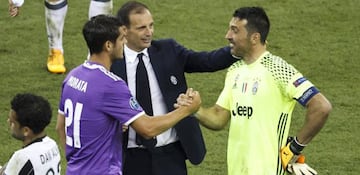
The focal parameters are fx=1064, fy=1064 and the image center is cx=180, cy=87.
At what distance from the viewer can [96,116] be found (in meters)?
6.11

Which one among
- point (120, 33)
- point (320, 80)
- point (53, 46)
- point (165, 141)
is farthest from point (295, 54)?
point (120, 33)

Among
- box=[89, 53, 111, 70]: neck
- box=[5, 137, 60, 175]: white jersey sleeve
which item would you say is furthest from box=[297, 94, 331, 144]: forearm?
box=[5, 137, 60, 175]: white jersey sleeve

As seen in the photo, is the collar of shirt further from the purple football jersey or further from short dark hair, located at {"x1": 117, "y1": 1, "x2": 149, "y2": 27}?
the purple football jersey

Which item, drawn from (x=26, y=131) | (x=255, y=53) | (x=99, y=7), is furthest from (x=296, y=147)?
(x=99, y=7)

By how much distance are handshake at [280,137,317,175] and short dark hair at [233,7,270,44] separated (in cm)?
67

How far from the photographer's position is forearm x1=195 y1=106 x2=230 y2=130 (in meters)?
6.64

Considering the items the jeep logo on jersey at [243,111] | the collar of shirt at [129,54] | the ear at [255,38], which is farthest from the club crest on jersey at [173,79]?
the ear at [255,38]

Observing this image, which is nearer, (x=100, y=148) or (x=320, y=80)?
(x=100, y=148)

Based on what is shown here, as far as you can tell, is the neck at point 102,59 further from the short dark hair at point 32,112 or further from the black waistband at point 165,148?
the black waistband at point 165,148

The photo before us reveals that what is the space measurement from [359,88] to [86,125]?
5.70m

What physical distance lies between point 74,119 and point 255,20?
50.4 inches

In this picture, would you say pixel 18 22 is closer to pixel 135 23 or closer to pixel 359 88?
pixel 359 88

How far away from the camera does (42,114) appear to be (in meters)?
6.05

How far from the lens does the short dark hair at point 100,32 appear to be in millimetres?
6117
